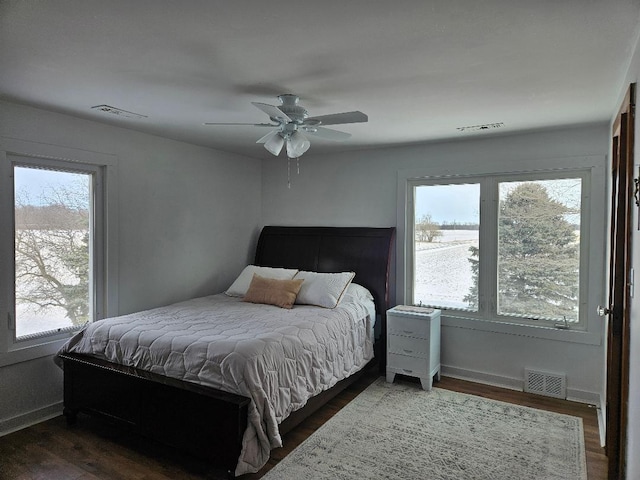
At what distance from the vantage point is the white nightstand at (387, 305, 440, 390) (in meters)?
3.91

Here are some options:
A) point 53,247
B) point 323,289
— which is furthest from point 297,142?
point 53,247

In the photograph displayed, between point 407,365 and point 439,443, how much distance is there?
108 cm

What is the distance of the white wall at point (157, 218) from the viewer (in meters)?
3.21

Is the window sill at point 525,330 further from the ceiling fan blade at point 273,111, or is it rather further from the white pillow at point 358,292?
the ceiling fan blade at point 273,111

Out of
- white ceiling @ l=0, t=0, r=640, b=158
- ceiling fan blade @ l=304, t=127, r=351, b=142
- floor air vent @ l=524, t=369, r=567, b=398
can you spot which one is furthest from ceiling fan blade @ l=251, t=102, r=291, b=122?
floor air vent @ l=524, t=369, r=567, b=398

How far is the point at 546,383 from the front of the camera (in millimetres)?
3826

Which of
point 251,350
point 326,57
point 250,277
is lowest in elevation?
point 251,350

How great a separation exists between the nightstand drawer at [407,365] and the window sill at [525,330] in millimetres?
608

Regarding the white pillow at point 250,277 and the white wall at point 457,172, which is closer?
the white wall at point 457,172

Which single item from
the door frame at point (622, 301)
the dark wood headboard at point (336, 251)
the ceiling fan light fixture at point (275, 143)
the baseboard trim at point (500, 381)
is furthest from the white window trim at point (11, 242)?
the door frame at point (622, 301)

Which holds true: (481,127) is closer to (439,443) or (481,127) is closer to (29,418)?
(439,443)

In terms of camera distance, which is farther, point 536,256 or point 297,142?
point 536,256

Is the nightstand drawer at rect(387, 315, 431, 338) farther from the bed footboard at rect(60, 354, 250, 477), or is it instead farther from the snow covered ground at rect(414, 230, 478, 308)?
the bed footboard at rect(60, 354, 250, 477)

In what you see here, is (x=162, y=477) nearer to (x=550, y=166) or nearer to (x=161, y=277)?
(x=161, y=277)
